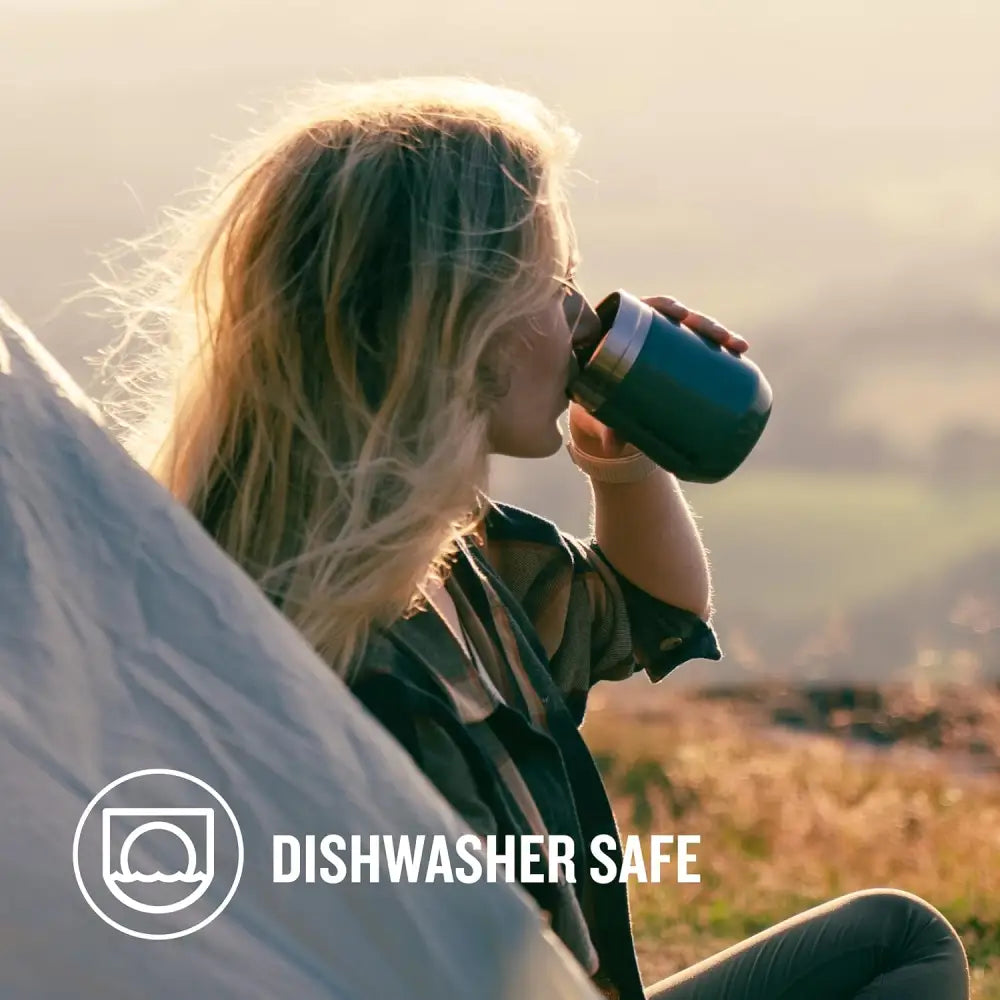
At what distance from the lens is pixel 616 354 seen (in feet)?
5.47

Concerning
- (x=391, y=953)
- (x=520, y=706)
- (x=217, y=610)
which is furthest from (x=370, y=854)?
(x=520, y=706)

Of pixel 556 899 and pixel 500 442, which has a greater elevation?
pixel 500 442

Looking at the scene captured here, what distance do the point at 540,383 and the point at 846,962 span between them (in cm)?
78

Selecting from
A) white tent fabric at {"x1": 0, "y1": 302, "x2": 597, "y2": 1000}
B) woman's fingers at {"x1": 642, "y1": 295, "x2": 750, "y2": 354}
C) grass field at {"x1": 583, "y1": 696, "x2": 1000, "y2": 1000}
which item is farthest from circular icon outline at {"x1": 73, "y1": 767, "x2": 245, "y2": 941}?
grass field at {"x1": 583, "y1": 696, "x2": 1000, "y2": 1000}

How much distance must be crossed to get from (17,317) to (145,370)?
405 mm

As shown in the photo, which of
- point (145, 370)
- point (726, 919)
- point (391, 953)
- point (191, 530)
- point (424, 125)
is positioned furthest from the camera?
point (726, 919)

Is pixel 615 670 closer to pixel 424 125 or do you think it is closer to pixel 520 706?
pixel 520 706

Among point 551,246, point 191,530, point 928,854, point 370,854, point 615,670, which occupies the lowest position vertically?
point 928,854

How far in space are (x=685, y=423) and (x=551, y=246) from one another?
0.26 metres

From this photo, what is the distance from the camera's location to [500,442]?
1.60m

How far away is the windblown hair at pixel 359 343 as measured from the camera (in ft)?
4.80

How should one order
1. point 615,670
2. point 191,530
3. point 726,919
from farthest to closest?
point 726,919 < point 615,670 < point 191,530

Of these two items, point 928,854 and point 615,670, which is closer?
point 615,670

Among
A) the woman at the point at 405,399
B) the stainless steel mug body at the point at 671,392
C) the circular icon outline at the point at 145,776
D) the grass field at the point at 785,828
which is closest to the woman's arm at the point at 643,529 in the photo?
the stainless steel mug body at the point at 671,392
